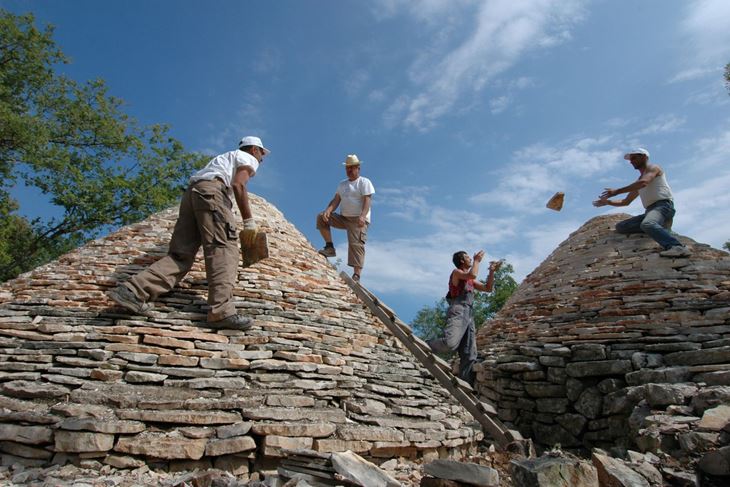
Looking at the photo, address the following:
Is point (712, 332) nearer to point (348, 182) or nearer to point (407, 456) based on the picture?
point (407, 456)

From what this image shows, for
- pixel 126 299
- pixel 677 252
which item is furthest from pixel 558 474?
pixel 677 252

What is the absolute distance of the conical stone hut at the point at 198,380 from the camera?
124 inches

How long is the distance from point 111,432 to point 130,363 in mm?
878

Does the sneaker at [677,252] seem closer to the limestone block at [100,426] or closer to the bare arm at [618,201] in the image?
the bare arm at [618,201]

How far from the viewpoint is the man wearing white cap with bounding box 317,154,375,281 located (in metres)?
7.32

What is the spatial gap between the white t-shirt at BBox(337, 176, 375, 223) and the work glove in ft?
7.17

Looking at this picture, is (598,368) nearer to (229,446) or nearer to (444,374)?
(444,374)

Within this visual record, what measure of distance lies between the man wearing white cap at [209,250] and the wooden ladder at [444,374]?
6.05 feet

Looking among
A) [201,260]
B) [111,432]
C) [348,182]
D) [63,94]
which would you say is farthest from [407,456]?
→ [63,94]

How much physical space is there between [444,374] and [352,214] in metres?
3.18

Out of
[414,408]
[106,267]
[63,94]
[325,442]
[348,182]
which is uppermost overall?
[63,94]

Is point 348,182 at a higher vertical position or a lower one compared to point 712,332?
A: higher

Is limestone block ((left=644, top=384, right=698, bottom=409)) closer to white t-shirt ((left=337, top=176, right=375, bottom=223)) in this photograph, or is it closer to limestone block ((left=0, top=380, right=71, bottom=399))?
white t-shirt ((left=337, top=176, right=375, bottom=223))

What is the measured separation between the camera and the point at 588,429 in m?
5.29
